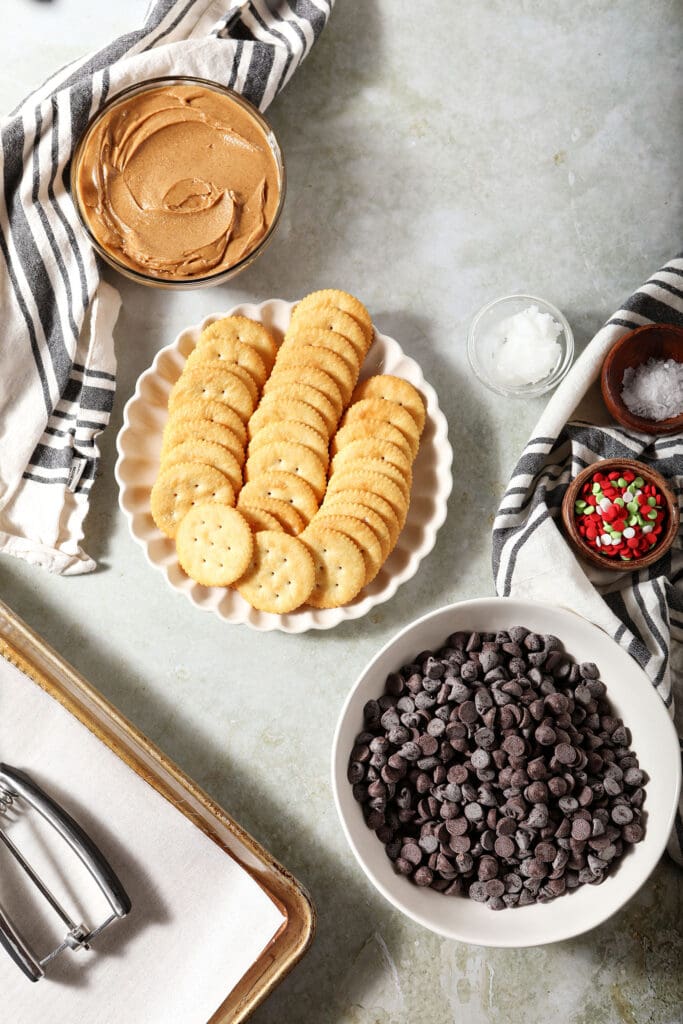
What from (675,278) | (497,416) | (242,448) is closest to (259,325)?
(242,448)

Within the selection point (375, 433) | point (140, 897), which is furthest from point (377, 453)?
point (140, 897)

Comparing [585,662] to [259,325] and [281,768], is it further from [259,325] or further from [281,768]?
[259,325]

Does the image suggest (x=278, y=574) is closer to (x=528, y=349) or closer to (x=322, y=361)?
(x=322, y=361)

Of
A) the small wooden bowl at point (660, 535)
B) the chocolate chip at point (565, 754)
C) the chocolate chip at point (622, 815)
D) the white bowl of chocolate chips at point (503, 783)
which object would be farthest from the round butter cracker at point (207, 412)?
the chocolate chip at point (622, 815)

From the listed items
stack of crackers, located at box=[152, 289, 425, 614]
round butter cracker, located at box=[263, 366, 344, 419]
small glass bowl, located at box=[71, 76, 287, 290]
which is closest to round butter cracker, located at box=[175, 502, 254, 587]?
stack of crackers, located at box=[152, 289, 425, 614]

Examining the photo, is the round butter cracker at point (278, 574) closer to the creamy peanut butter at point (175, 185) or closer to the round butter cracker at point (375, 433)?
the round butter cracker at point (375, 433)

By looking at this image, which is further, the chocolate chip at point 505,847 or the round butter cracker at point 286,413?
the round butter cracker at point 286,413
